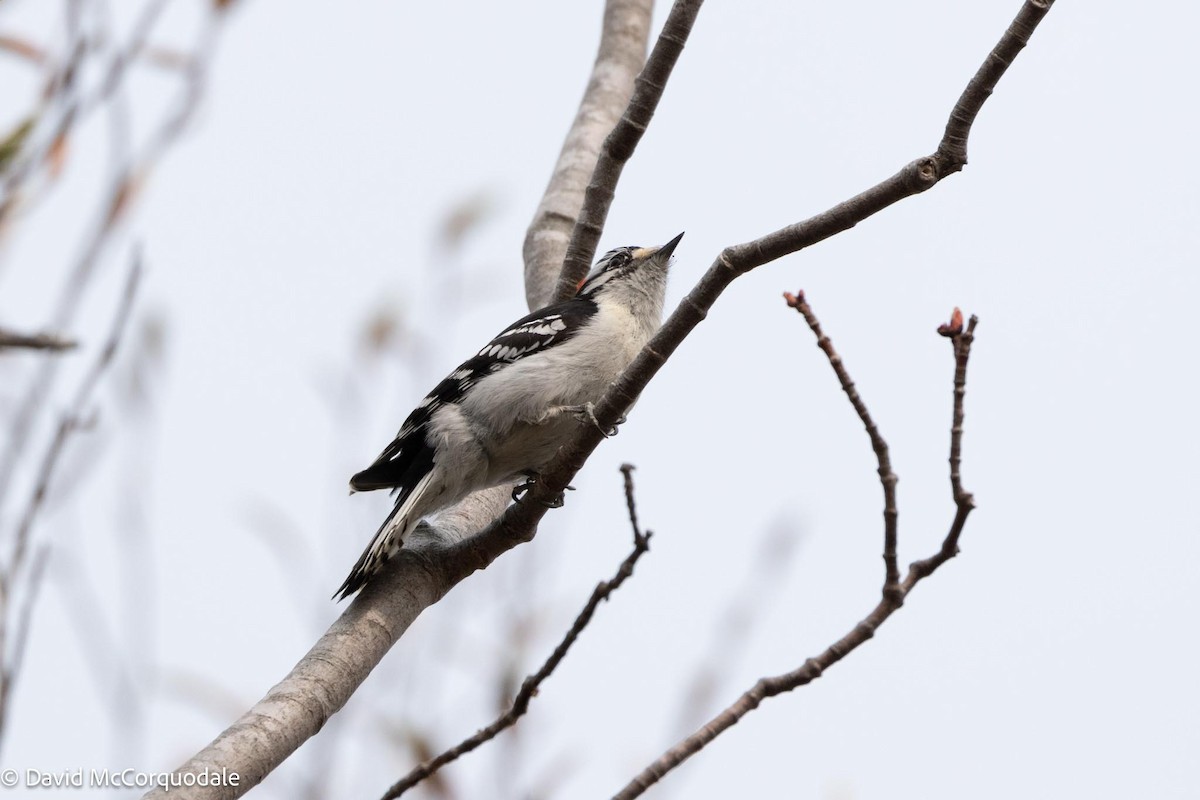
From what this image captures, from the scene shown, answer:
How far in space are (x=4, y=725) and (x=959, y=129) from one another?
2510 millimetres

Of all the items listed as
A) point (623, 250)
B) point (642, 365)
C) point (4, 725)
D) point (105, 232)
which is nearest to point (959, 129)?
point (642, 365)

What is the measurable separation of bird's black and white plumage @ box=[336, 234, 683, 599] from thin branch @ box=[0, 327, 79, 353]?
310 cm

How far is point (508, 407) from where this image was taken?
5.09 meters

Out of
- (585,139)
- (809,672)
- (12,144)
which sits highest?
(585,139)

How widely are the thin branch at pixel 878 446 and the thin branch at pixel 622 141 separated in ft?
4.86

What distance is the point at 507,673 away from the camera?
416 centimetres

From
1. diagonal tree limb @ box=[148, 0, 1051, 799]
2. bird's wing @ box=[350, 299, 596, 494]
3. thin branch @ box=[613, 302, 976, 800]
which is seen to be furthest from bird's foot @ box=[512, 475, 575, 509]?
thin branch @ box=[613, 302, 976, 800]

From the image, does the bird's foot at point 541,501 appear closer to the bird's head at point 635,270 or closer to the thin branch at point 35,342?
the bird's head at point 635,270

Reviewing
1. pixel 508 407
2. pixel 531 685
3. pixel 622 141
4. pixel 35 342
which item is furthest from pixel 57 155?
pixel 508 407

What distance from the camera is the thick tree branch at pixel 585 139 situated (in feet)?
19.8

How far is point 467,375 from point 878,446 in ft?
9.90

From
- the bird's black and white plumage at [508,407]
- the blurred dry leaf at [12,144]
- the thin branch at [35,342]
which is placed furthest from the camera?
the bird's black and white plumage at [508,407]

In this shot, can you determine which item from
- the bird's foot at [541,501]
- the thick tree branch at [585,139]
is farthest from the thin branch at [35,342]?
the thick tree branch at [585,139]

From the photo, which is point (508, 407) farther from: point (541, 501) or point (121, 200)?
point (121, 200)
